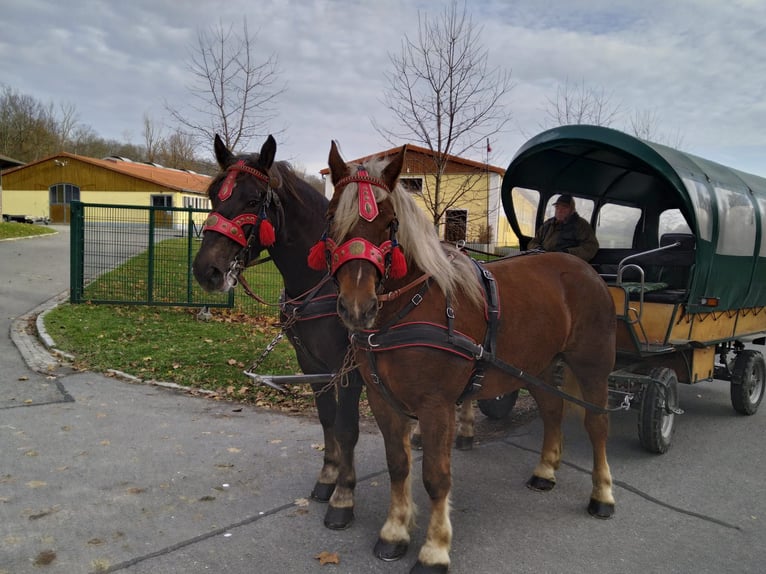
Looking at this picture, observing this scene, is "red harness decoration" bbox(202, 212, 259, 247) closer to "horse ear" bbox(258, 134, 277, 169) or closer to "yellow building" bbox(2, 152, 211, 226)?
"horse ear" bbox(258, 134, 277, 169)

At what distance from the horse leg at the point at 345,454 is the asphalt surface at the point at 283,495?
10 centimetres

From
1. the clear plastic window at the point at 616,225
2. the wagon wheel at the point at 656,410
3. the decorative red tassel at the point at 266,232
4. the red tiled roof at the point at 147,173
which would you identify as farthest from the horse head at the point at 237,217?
the red tiled roof at the point at 147,173

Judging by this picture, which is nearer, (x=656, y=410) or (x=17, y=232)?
(x=656, y=410)

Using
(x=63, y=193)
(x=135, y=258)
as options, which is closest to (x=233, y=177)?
(x=135, y=258)

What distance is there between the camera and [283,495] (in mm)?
3648

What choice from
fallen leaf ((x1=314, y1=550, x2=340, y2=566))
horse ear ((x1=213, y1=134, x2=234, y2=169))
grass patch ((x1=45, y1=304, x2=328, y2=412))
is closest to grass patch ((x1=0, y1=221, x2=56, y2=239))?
grass patch ((x1=45, y1=304, x2=328, y2=412))

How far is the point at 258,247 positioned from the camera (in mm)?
3156

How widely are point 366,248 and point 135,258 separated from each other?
8.13 meters

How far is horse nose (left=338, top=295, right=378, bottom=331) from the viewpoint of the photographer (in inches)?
88.7

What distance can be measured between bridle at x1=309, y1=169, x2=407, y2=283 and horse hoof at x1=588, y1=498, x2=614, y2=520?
7.31 feet

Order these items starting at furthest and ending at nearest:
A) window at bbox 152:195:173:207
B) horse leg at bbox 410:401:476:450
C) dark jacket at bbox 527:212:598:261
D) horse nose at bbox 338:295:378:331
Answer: window at bbox 152:195:173:207 < dark jacket at bbox 527:212:598:261 < horse leg at bbox 410:401:476:450 < horse nose at bbox 338:295:378:331

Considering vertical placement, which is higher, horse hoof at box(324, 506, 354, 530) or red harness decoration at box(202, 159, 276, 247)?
red harness decoration at box(202, 159, 276, 247)

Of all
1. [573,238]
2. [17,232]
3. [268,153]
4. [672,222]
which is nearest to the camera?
[268,153]

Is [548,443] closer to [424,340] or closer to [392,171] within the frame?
[424,340]
